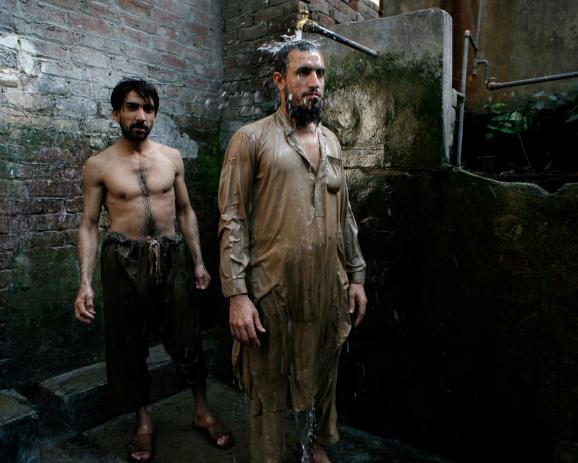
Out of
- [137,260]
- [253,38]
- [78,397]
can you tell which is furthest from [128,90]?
[78,397]

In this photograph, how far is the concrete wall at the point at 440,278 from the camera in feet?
8.32

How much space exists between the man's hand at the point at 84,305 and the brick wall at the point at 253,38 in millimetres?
2091

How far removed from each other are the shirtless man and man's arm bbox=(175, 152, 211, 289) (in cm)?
3

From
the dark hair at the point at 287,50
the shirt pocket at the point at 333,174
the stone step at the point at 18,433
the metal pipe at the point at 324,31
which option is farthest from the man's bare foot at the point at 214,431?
the metal pipe at the point at 324,31

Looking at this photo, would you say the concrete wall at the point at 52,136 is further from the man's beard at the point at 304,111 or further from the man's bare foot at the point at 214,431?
the man's beard at the point at 304,111

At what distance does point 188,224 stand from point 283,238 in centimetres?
116

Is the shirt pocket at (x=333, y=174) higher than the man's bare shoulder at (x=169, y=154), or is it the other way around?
the man's bare shoulder at (x=169, y=154)

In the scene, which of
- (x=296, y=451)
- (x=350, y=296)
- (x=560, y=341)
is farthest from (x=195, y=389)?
(x=560, y=341)

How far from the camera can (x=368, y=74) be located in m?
3.08

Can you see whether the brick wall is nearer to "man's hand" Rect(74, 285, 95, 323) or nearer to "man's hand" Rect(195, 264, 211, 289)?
"man's hand" Rect(195, 264, 211, 289)

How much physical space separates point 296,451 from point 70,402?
1576 mm

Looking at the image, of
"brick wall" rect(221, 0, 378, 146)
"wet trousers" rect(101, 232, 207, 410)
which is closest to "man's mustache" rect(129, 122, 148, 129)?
"wet trousers" rect(101, 232, 207, 410)

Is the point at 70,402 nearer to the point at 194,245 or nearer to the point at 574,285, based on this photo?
the point at 194,245

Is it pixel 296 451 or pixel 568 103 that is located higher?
pixel 568 103
